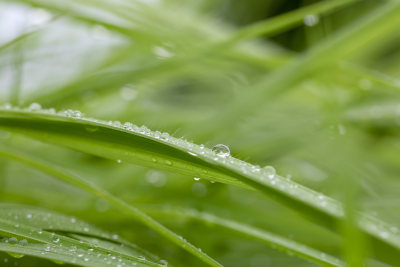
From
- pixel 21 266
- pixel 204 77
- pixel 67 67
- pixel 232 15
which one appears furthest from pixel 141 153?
pixel 232 15

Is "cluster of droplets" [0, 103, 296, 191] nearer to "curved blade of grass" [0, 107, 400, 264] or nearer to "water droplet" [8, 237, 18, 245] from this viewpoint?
"curved blade of grass" [0, 107, 400, 264]

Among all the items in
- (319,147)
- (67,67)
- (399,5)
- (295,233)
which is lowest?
(295,233)

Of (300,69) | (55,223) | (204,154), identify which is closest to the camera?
(204,154)

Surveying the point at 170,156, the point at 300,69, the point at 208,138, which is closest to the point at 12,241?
the point at 170,156

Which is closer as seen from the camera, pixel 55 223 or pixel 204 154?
pixel 204 154

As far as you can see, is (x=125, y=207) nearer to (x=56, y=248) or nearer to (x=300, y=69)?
(x=56, y=248)

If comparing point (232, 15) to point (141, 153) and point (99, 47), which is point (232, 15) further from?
point (141, 153)

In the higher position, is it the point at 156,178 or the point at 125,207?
the point at 156,178
